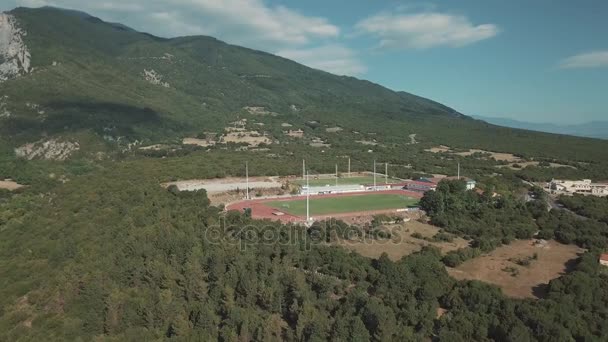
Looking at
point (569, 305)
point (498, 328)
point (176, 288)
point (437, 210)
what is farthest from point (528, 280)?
point (176, 288)

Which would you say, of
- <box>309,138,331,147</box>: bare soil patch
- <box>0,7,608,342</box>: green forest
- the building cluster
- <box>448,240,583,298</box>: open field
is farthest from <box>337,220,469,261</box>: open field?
<box>309,138,331,147</box>: bare soil patch

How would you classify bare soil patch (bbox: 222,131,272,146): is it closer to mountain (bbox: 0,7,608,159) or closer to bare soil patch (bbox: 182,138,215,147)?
mountain (bbox: 0,7,608,159)

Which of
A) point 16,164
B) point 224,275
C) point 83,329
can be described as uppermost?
point 16,164

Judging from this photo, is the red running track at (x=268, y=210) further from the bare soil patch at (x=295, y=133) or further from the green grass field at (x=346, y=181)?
the bare soil patch at (x=295, y=133)

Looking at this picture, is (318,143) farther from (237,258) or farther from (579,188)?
(237,258)

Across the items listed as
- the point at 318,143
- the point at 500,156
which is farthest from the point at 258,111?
the point at 500,156

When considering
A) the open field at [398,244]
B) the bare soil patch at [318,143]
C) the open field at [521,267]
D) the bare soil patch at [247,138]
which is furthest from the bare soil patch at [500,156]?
the open field at [398,244]

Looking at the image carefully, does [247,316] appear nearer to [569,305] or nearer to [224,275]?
[224,275]
